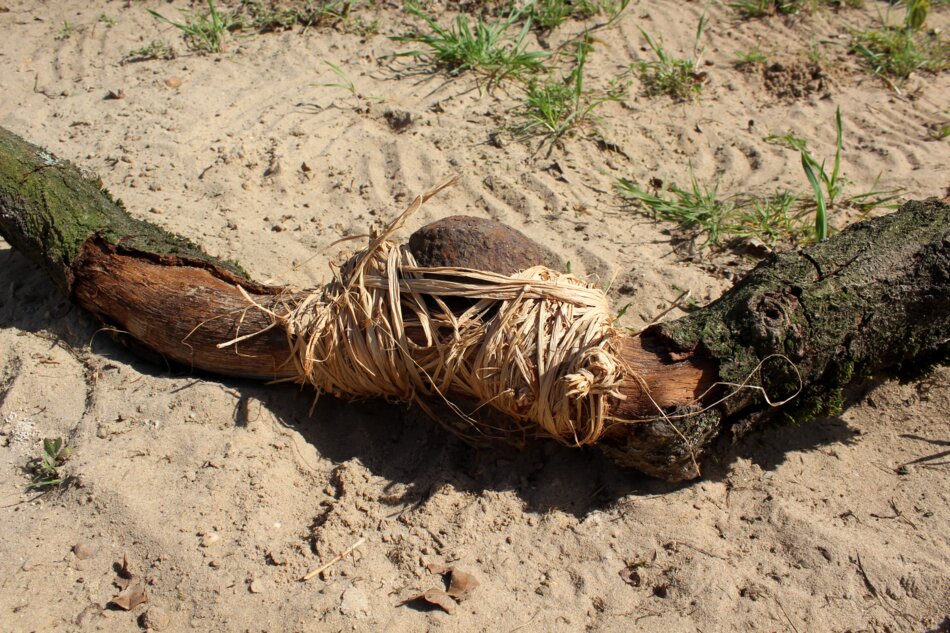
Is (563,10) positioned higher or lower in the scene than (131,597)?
higher

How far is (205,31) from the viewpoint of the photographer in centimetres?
529

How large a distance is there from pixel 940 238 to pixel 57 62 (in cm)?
518

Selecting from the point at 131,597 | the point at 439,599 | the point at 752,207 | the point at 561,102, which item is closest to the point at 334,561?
the point at 439,599

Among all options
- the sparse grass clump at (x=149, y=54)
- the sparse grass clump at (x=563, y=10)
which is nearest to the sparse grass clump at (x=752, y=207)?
the sparse grass clump at (x=563, y=10)

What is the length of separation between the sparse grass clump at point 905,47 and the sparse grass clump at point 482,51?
2.10m

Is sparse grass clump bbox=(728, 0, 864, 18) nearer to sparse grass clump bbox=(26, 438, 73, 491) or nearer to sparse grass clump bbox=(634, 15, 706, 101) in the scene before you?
sparse grass clump bbox=(634, 15, 706, 101)

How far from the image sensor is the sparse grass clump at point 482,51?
489 centimetres

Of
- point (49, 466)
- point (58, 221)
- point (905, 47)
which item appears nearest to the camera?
point (49, 466)

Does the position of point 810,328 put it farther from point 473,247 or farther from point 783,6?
point 783,6

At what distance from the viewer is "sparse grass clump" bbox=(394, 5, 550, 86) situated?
4891mm

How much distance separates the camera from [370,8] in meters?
5.52

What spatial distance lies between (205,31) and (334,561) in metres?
4.04

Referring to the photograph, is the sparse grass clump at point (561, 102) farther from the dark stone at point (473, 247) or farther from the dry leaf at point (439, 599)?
the dry leaf at point (439, 599)

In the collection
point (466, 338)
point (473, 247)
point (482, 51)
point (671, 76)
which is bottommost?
point (671, 76)
